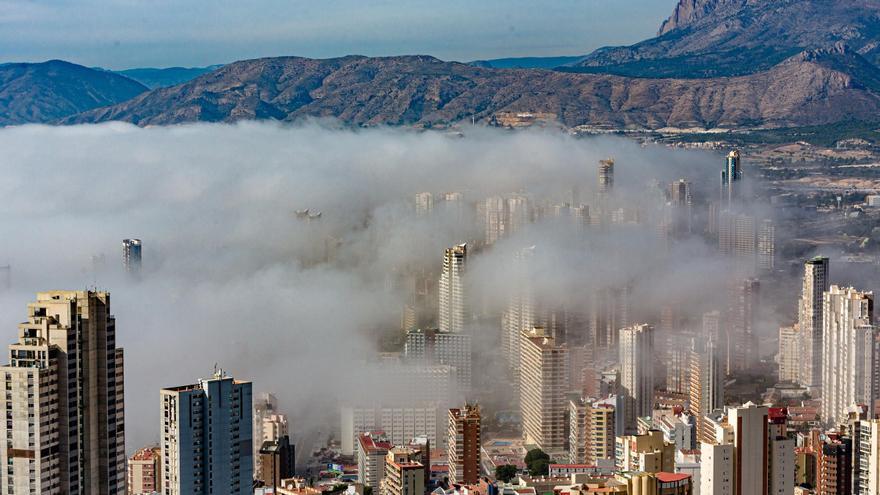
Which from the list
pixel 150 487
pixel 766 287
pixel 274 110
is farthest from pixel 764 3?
pixel 150 487

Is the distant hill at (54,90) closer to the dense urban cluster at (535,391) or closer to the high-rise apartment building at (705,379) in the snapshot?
the dense urban cluster at (535,391)

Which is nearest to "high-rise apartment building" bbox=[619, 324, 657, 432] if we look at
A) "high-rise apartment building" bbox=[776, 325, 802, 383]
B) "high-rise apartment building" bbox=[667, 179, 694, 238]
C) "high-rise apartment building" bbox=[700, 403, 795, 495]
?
"high-rise apartment building" bbox=[776, 325, 802, 383]

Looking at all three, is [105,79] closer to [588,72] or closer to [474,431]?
[588,72]

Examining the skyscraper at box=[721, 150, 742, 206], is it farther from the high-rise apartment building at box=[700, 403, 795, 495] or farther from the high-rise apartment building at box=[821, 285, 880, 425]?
the high-rise apartment building at box=[700, 403, 795, 495]

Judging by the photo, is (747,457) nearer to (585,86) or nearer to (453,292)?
(453,292)

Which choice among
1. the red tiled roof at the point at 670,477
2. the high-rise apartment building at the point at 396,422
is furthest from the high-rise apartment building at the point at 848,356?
the red tiled roof at the point at 670,477

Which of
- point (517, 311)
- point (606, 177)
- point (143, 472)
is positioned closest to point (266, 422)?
point (143, 472)

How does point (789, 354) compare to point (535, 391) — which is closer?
point (535, 391)
